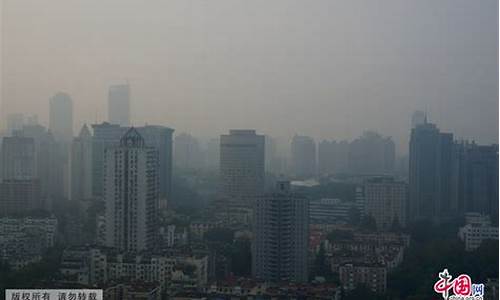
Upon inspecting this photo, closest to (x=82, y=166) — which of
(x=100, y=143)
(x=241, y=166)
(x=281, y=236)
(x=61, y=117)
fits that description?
(x=100, y=143)

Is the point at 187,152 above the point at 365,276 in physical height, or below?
above

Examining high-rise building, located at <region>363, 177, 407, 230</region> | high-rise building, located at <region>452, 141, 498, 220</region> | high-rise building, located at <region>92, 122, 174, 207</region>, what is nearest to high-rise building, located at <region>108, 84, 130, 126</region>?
high-rise building, located at <region>92, 122, 174, 207</region>

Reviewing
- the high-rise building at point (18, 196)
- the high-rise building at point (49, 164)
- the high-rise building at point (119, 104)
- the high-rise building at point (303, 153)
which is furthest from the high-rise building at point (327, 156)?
the high-rise building at point (18, 196)

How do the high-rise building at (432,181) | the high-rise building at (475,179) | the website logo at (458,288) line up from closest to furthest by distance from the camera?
the website logo at (458,288) → the high-rise building at (475,179) → the high-rise building at (432,181)

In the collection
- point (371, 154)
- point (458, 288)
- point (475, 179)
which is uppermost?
point (371, 154)

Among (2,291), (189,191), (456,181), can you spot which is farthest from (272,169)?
(2,291)

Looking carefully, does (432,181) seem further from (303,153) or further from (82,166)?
(82,166)

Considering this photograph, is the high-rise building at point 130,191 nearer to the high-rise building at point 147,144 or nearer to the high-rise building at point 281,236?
the high-rise building at point 147,144
